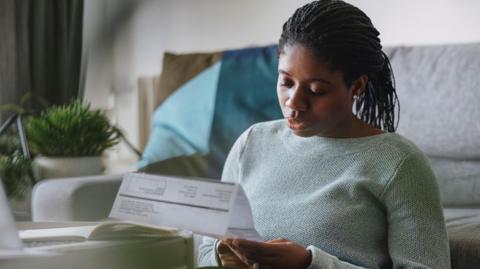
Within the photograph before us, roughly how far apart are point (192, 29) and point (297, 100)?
2043 millimetres

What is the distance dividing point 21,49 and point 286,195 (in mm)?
2173

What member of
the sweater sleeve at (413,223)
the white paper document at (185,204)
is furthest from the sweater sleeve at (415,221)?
the white paper document at (185,204)

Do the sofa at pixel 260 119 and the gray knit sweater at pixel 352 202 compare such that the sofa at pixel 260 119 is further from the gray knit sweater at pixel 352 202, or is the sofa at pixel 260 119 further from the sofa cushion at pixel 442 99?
A: the gray knit sweater at pixel 352 202

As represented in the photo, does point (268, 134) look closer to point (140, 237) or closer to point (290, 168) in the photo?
point (290, 168)

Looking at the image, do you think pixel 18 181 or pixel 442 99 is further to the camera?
pixel 18 181

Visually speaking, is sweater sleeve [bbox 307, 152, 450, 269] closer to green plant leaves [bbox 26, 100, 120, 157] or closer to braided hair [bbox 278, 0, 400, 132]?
braided hair [bbox 278, 0, 400, 132]

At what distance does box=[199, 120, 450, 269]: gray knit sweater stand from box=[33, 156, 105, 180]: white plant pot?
44.4 inches

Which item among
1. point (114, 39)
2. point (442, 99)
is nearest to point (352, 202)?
point (442, 99)

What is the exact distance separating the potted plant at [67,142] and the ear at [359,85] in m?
1.29

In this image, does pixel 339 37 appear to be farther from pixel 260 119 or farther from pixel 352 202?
pixel 260 119

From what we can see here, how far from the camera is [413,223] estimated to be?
914 millimetres

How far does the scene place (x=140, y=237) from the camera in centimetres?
72

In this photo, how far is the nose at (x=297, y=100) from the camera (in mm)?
938

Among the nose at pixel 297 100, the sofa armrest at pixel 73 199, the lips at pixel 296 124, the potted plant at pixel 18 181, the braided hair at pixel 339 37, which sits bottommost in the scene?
the potted plant at pixel 18 181
